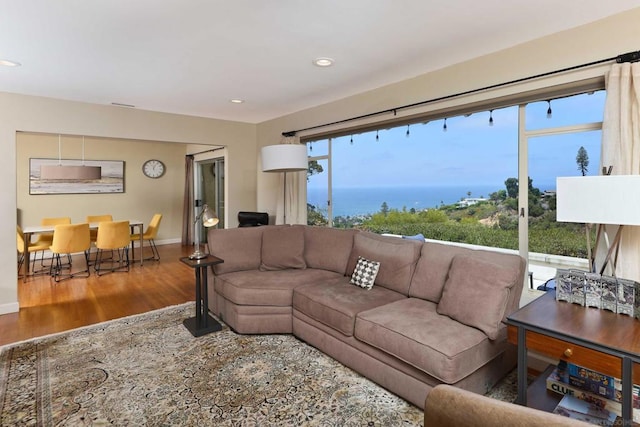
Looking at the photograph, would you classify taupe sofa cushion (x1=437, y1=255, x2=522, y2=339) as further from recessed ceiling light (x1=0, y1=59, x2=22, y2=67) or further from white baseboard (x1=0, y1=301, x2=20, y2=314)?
white baseboard (x1=0, y1=301, x2=20, y2=314)

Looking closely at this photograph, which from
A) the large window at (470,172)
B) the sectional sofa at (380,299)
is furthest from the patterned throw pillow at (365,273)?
the large window at (470,172)

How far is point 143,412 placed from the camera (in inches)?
81.4

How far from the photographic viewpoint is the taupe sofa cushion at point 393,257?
2.90 meters

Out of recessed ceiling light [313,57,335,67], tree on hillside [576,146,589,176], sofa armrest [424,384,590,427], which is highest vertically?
recessed ceiling light [313,57,335,67]

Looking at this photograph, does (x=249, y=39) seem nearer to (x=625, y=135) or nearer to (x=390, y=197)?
(x=390, y=197)

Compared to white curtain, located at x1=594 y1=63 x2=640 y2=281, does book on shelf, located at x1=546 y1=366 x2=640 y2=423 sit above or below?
below

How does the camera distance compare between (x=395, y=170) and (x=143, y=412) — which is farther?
(x=395, y=170)

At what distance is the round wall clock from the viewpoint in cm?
779

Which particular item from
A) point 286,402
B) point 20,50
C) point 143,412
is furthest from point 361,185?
point 20,50

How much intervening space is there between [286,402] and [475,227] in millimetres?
2219

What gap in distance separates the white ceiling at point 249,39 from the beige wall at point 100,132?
276mm

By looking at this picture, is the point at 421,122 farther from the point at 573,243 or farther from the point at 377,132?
the point at 573,243

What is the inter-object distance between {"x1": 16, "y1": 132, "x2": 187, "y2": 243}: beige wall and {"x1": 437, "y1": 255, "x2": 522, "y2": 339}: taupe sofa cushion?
580 cm

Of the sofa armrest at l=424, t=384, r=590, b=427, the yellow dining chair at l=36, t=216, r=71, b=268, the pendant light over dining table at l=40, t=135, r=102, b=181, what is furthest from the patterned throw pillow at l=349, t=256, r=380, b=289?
the yellow dining chair at l=36, t=216, r=71, b=268
